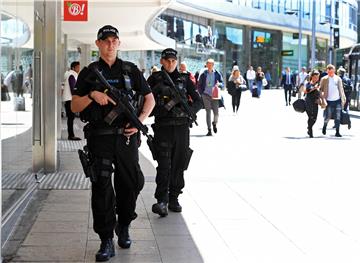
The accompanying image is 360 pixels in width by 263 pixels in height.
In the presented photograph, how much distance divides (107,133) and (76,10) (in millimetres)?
12189

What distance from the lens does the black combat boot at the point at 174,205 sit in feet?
23.7

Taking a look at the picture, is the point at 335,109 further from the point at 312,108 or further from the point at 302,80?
the point at 302,80

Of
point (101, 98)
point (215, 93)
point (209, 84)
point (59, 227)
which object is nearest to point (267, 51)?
point (215, 93)

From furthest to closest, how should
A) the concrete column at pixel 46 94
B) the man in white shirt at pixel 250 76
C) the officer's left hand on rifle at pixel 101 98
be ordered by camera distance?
the man in white shirt at pixel 250 76
the concrete column at pixel 46 94
the officer's left hand on rifle at pixel 101 98

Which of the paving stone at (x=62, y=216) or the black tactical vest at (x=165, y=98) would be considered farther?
the black tactical vest at (x=165, y=98)

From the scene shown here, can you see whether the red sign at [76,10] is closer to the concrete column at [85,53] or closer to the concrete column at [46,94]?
the concrete column at [46,94]

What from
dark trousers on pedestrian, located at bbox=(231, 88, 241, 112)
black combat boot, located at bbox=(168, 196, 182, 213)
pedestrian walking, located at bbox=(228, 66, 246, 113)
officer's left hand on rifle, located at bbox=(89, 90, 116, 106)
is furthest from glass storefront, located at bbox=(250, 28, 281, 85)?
officer's left hand on rifle, located at bbox=(89, 90, 116, 106)

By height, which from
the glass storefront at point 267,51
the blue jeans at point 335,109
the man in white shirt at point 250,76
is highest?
the glass storefront at point 267,51

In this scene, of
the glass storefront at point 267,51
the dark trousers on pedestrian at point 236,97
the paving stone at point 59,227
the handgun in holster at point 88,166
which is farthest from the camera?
the glass storefront at point 267,51

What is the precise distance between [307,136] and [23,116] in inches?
404

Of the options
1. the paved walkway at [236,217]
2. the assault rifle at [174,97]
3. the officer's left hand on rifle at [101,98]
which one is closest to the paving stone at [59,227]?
the paved walkway at [236,217]

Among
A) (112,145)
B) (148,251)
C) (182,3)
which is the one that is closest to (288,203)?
(148,251)

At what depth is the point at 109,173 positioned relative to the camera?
5.21 meters

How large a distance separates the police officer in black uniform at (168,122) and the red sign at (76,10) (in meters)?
9.98
